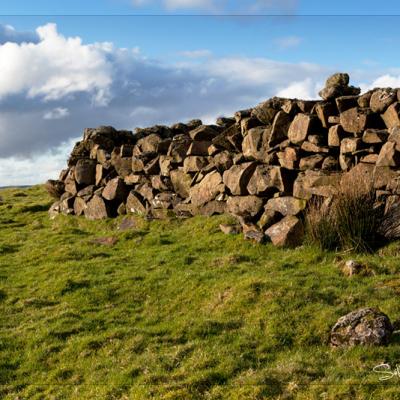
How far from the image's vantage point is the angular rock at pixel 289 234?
70.0 ft

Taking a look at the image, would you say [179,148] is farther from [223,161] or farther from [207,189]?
[207,189]

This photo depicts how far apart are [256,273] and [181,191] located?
12.1 meters

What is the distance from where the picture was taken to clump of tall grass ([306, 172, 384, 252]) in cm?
1995

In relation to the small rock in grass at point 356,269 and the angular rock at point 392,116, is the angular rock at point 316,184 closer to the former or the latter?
the angular rock at point 392,116

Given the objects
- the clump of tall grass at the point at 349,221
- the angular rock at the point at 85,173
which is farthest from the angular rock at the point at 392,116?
the angular rock at the point at 85,173

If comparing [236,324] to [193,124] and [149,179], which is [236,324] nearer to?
[149,179]

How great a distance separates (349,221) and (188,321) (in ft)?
26.6

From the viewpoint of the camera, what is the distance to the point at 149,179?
104 feet

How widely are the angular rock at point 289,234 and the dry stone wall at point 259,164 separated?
1.6 inches

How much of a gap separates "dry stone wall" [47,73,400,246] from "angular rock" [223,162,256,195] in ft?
0.16

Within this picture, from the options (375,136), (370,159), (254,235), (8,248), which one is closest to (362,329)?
(254,235)

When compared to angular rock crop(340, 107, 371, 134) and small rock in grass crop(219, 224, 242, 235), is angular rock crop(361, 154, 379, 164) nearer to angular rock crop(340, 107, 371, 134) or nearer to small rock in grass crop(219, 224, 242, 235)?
angular rock crop(340, 107, 371, 134)

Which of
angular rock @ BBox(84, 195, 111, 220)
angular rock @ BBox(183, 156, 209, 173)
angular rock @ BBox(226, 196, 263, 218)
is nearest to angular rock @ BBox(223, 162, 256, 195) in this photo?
angular rock @ BBox(226, 196, 263, 218)

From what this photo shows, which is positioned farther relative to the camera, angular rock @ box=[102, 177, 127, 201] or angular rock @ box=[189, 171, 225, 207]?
angular rock @ box=[102, 177, 127, 201]
